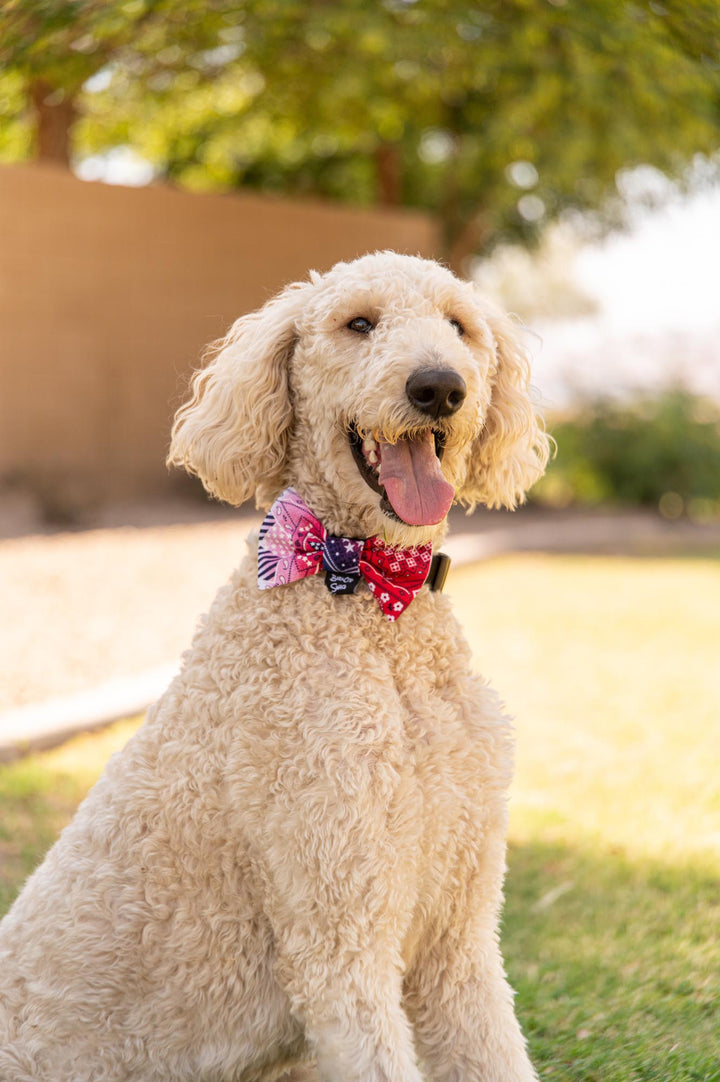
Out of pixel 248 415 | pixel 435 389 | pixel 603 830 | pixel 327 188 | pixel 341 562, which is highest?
pixel 435 389

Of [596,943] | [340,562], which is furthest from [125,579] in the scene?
[340,562]

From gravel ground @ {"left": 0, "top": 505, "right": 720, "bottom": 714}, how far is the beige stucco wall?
0.78 meters

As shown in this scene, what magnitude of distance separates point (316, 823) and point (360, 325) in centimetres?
103

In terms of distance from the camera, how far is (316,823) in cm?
215

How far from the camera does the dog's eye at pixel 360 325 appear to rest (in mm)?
2420

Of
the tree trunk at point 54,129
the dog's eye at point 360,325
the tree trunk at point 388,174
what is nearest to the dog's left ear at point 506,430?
the dog's eye at point 360,325

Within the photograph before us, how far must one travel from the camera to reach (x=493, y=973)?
237 centimetres

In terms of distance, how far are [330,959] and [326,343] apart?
1234 mm

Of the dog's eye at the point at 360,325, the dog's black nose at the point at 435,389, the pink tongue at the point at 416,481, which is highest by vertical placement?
the dog's eye at the point at 360,325

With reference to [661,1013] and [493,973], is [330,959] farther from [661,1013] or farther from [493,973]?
[661,1013]

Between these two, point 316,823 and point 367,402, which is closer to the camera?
point 316,823

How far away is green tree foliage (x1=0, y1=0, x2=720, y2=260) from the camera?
671 cm

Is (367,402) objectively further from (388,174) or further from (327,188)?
(327,188)

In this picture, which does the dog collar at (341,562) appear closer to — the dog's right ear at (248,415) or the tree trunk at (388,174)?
the dog's right ear at (248,415)
